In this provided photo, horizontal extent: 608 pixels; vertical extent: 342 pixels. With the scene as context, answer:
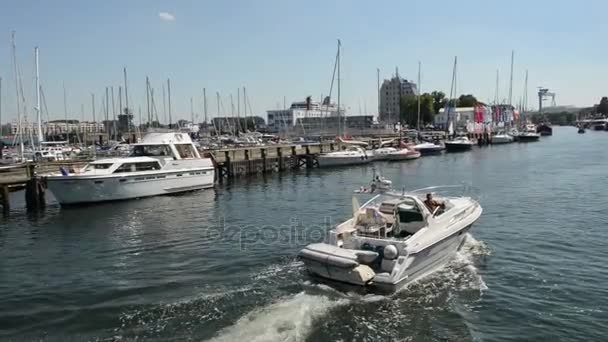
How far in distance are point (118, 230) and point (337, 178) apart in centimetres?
2432

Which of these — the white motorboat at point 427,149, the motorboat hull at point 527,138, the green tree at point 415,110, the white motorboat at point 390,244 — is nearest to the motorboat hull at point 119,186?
the white motorboat at point 390,244

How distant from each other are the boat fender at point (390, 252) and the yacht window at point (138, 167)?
23163 millimetres

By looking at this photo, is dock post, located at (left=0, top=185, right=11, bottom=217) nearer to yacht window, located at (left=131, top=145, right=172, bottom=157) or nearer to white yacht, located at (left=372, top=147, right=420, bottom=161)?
yacht window, located at (left=131, top=145, right=172, bottom=157)

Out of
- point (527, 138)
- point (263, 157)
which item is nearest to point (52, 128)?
point (263, 157)

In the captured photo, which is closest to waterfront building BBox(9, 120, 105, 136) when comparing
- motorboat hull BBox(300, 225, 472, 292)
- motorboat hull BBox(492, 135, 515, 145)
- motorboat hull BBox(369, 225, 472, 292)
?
motorboat hull BBox(300, 225, 472, 292)

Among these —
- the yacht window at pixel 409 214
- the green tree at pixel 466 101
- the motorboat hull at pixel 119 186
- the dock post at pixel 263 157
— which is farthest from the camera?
the green tree at pixel 466 101

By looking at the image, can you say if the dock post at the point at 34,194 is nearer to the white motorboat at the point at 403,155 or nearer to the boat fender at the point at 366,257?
the boat fender at the point at 366,257

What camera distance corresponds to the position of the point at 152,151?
112 feet

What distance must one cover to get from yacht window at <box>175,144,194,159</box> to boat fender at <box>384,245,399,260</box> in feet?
86.3

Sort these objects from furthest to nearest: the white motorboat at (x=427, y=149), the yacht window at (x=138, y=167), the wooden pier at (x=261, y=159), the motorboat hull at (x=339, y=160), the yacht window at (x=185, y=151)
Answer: the white motorboat at (x=427, y=149), the motorboat hull at (x=339, y=160), the wooden pier at (x=261, y=159), the yacht window at (x=185, y=151), the yacht window at (x=138, y=167)

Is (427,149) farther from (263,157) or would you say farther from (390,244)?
(390,244)

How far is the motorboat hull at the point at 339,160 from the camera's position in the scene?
5359cm

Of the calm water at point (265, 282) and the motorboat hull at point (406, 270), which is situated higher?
the motorboat hull at point (406, 270)

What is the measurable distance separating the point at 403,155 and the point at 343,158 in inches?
393
